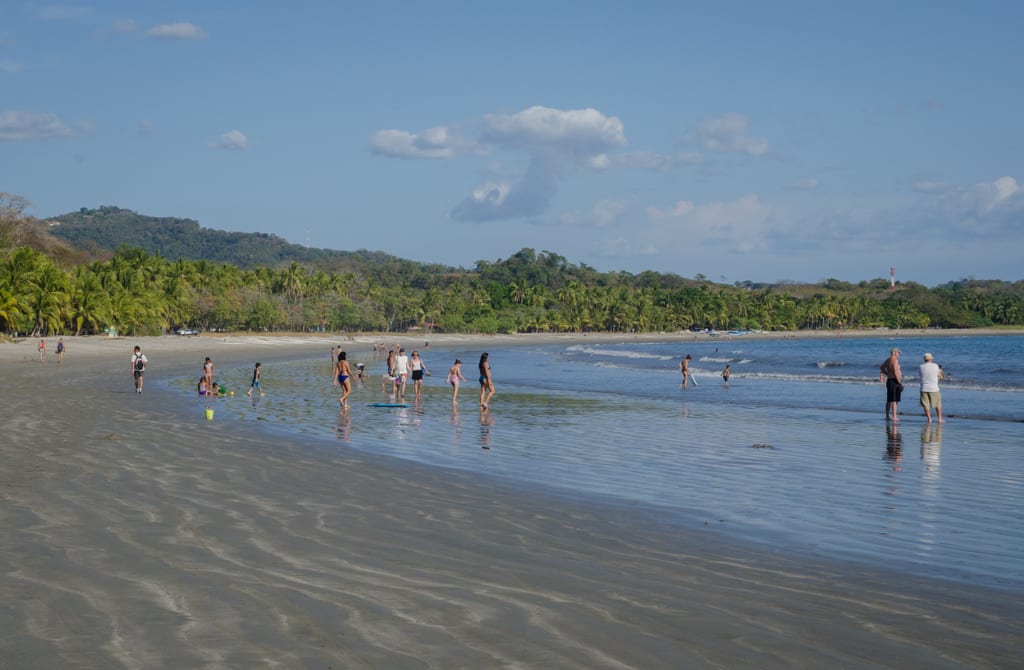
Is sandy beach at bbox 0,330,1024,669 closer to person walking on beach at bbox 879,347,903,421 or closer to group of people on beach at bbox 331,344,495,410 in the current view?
group of people on beach at bbox 331,344,495,410

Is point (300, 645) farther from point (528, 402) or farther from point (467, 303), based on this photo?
point (467, 303)

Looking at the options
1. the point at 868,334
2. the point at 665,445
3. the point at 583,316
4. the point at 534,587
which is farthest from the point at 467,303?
the point at 534,587

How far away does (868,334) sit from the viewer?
183 metres

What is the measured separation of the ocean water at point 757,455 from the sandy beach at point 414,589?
964 millimetres

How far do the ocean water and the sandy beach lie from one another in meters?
0.96

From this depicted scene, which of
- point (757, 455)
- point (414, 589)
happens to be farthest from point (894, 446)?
point (414, 589)

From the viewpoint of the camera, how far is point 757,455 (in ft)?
49.0

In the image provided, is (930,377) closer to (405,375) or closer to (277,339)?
(405,375)

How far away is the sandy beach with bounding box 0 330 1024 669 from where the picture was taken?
5090 mm

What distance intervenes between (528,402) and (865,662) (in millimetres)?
22040

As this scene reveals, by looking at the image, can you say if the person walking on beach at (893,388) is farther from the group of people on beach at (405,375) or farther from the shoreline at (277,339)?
the shoreline at (277,339)

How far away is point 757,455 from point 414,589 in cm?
976

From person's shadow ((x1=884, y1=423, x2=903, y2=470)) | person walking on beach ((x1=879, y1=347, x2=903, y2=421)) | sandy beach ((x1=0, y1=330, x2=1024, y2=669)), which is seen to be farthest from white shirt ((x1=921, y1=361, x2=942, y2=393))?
sandy beach ((x1=0, y1=330, x2=1024, y2=669))

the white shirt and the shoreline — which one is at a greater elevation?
the white shirt
